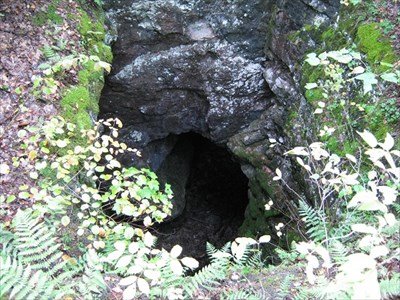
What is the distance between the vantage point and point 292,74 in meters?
7.17

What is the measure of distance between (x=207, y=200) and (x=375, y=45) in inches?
276

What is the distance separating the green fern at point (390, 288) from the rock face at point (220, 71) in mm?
4460

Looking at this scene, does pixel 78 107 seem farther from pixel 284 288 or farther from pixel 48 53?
pixel 284 288

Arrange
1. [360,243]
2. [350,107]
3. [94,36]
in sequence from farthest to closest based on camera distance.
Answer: [94,36]
[350,107]
[360,243]

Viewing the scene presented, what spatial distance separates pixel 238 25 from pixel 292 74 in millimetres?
1632

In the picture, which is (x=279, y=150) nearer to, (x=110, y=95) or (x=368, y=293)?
(x=110, y=95)

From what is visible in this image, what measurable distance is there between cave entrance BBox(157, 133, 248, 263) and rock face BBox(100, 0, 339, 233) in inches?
88.8

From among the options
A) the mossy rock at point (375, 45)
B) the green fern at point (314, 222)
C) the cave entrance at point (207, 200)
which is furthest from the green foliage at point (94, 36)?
the cave entrance at point (207, 200)

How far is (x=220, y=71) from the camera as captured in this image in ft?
26.6

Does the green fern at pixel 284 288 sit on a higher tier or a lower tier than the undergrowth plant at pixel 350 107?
lower

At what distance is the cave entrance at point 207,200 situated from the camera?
1026cm

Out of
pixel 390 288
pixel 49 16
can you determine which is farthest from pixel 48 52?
pixel 390 288

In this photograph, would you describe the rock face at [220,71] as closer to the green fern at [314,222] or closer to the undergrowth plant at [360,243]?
the undergrowth plant at [360,243]

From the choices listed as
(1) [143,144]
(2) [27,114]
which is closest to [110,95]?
(1) [143,144]
